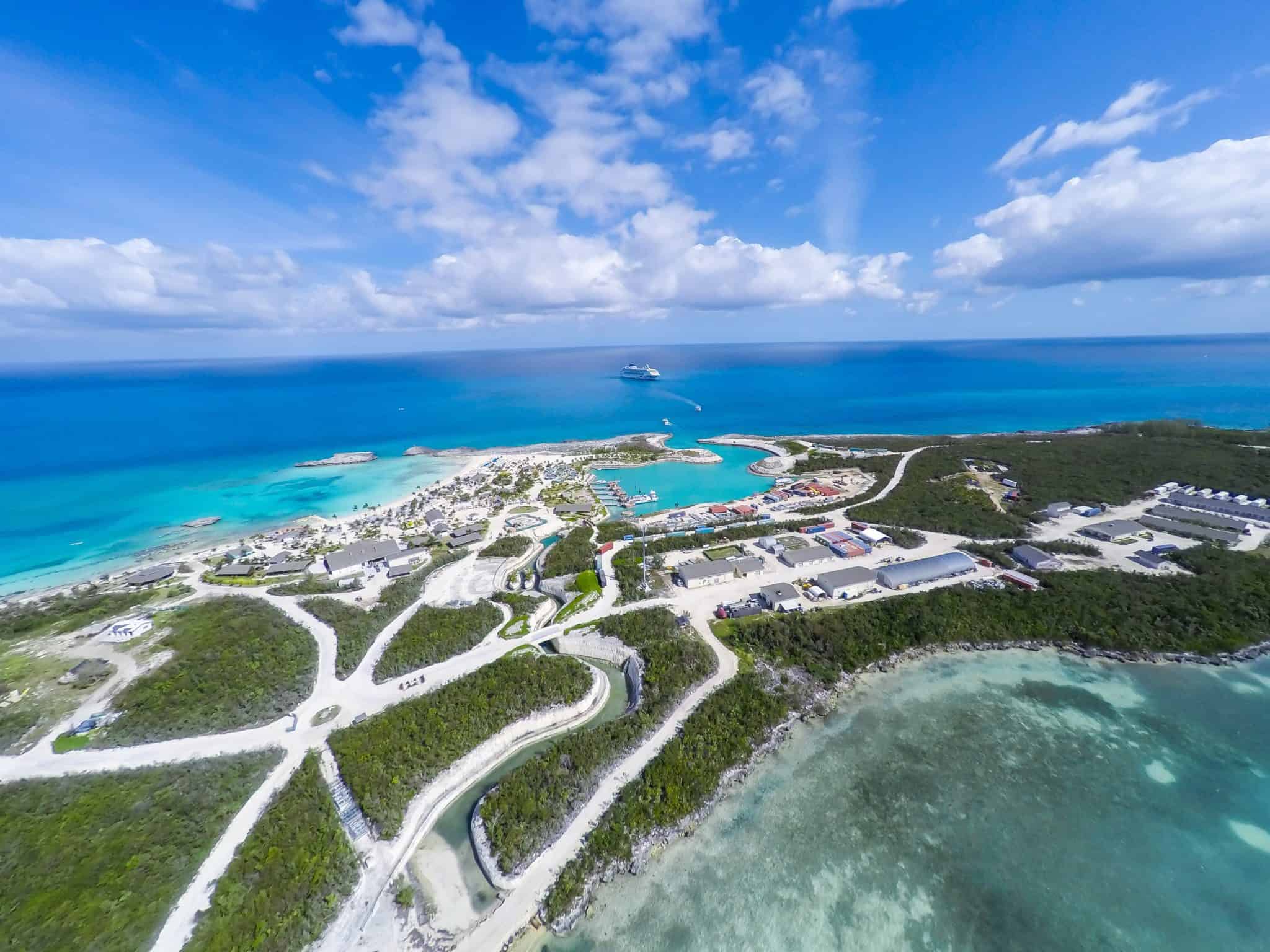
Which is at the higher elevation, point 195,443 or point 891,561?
point 891,561

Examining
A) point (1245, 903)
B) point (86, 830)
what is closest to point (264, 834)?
point (86, 830)

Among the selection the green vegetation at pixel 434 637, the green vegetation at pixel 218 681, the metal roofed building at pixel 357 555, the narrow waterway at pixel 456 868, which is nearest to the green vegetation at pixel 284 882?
the narrow waterway at pixel 456 868

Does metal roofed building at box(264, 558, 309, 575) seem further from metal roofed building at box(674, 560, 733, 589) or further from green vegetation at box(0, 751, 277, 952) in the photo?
metal roofed building at box(674, 560, 733, 589)

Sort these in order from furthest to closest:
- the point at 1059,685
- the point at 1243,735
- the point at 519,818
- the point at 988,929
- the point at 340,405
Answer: the point at 340,405 → the point at 1059,685 → the point at 1243,735 → the point at 519,818 → the point at 988,929

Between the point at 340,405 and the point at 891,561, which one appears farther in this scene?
the point at 340,405

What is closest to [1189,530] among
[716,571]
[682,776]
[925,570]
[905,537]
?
[905,537]

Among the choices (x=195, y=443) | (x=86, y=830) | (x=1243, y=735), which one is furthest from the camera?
(x=195, y=443)

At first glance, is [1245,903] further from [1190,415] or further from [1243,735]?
[1190,415]

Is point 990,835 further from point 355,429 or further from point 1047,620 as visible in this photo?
point 355,429
